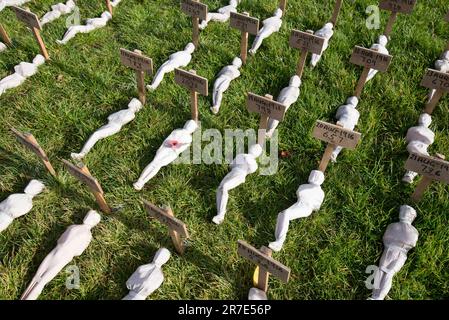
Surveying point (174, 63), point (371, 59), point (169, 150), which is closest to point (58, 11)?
point (174, 63)

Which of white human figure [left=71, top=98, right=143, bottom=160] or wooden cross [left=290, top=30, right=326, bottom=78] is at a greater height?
wooden cross [left=290, top=30, right=326, bottom=78]

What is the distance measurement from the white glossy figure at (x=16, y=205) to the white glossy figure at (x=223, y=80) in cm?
155

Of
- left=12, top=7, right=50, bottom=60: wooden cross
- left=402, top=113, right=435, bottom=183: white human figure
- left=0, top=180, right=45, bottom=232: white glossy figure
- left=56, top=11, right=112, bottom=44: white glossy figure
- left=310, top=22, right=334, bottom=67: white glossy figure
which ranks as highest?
left=310, top=22, right=334, bottom=67: white glossy figure

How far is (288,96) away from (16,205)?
2237 millimetres

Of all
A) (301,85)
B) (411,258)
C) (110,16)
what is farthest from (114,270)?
(110,16)

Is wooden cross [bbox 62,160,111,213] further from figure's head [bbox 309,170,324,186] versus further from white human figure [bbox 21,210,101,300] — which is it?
figure's head [bbox 309,170,324,186]

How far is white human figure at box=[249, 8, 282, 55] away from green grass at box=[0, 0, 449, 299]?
0.08 meters

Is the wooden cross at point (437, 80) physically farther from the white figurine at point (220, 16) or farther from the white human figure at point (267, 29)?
the white figurine at point (220, 16)

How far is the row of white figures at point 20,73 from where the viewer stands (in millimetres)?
3518

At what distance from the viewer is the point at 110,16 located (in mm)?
4277

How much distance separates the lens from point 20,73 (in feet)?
11.9

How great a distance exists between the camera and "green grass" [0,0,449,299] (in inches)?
97.4

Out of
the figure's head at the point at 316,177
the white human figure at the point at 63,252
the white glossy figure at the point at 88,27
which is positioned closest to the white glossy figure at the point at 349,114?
the figure's head at the point at 316,177

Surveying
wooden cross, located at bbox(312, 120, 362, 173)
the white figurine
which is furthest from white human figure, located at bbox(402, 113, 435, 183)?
the white figurine
